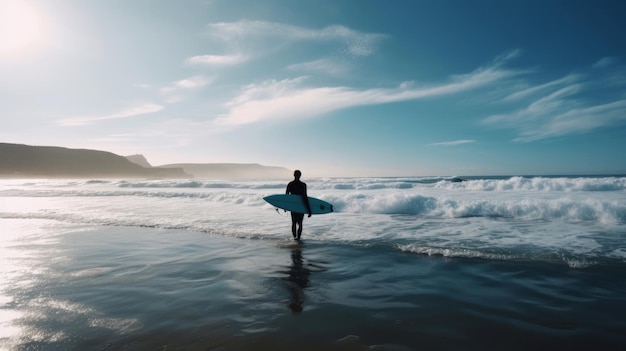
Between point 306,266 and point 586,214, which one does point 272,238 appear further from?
point 586,214

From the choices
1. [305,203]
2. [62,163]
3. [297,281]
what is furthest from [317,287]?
[62,163]

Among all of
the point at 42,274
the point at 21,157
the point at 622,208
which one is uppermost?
the point at 21,157

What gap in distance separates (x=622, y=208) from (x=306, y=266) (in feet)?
45.2

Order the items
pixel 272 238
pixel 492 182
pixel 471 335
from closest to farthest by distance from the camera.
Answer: pixel 471 335
pixel 272 238
pixel 492 182

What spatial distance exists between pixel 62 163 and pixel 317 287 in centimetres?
16580

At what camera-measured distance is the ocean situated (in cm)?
363

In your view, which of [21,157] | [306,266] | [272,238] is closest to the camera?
[306,266]

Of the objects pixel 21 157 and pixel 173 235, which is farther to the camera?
pixel 21 157

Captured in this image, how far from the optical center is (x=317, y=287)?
5438 mm

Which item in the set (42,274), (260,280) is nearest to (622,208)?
(260,280)

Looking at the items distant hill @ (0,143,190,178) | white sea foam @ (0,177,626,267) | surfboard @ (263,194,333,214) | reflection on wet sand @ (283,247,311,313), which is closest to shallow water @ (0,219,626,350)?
reflection on wet sand @ (283,247,311,313)

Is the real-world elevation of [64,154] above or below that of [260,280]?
above

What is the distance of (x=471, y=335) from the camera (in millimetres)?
3650

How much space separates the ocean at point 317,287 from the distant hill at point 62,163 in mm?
135976
